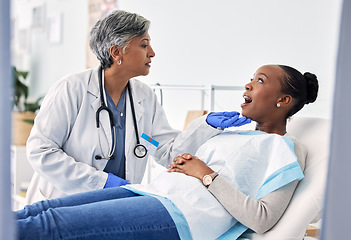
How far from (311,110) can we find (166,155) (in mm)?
916

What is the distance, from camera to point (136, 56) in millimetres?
1943

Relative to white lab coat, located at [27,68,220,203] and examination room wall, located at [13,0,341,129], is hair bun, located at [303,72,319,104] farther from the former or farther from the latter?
white lab coat, located at [27,68,220,203]

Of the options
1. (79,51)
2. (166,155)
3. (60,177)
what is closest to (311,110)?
(166,155)

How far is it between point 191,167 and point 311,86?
61 centimetres

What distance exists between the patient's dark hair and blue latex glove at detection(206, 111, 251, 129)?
0.67 ft

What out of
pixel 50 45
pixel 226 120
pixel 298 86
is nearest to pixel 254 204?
pixel 226 120

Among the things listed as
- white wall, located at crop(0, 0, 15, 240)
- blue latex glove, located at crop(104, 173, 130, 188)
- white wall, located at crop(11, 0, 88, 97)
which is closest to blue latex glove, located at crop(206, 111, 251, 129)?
blue latex glove, located at crop(104, 173, 130, 188)

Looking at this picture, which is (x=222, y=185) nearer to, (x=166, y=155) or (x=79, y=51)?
(x=166, y=155)

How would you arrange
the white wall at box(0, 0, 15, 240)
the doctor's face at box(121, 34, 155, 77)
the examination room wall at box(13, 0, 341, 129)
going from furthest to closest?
the examination room wall at box(13, 0, 341, 129), the doctor's face at box(121, 34, 155, 77), the white wall at box(0, 0, 15, 240)

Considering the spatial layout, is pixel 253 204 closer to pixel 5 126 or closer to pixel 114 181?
pixel 114 181

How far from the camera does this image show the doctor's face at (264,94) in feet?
5.74

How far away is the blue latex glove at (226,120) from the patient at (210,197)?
0.05 meters

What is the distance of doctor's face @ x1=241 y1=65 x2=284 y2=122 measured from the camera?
175cm

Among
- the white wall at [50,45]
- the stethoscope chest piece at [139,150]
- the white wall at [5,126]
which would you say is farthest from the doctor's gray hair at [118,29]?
the white wall at [50,45]
